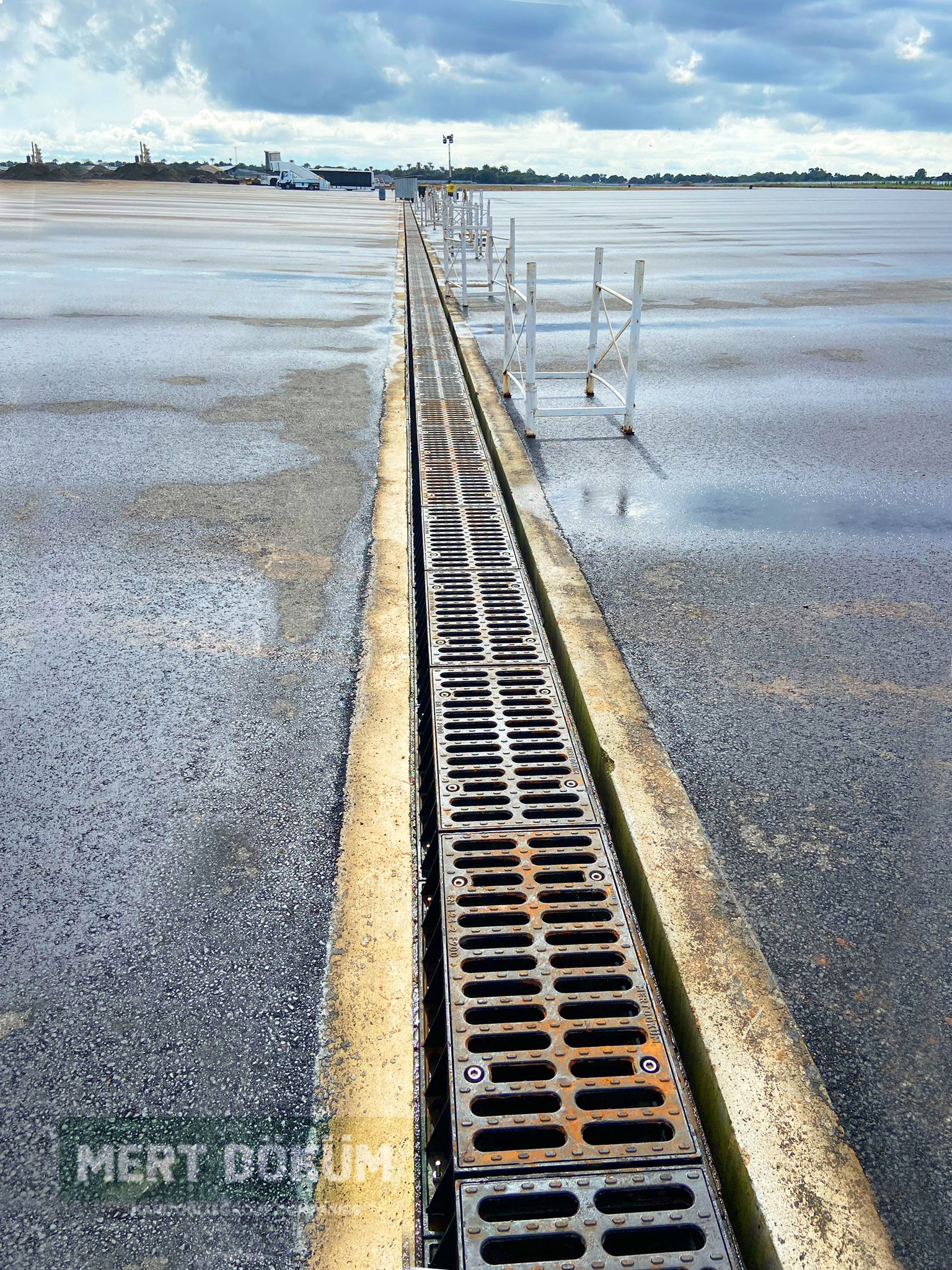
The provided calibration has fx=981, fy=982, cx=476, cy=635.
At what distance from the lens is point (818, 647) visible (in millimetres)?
4434

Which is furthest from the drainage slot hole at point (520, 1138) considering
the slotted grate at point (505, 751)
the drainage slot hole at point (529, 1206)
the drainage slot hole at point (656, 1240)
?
the slotted grate at point (505, 751)

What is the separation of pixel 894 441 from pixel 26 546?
6412mm

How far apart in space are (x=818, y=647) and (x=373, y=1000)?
2.77m

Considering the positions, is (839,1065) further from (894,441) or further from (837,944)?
(894,441)

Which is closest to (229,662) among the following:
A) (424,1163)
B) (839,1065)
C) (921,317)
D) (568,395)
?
(424,1163)

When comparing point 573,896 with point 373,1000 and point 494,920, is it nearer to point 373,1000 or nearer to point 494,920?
point 494,920

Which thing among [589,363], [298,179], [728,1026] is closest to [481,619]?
[728,1026]

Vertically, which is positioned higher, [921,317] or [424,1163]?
[921,317]

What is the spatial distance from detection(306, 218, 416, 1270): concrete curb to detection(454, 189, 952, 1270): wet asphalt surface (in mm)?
995

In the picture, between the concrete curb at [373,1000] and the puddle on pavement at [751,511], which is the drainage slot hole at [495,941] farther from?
the puddle on pavement at [751,511]

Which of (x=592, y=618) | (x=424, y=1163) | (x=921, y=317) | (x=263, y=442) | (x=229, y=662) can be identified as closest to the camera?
(x=424, y=1163)

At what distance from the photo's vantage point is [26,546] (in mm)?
5504

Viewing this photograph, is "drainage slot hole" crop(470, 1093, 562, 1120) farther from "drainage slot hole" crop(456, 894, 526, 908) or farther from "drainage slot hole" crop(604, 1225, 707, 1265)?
"drainage slot hole" crop(456, 894, 526, 908)

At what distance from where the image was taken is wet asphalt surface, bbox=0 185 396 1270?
2.25 metres
